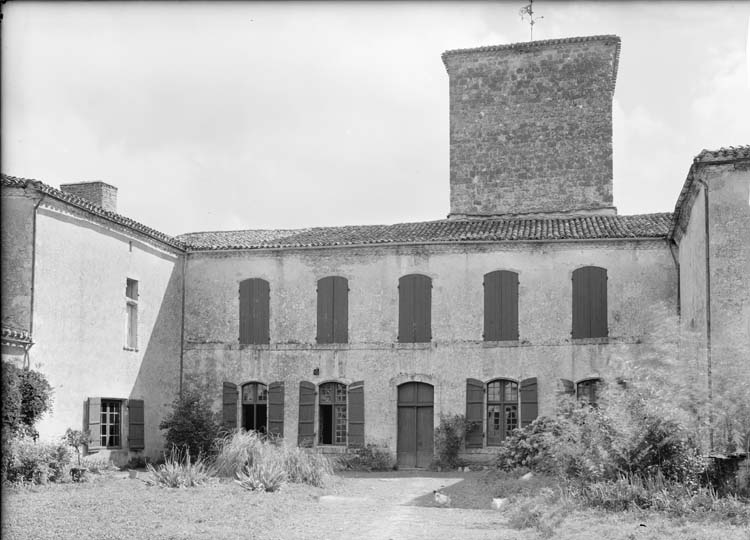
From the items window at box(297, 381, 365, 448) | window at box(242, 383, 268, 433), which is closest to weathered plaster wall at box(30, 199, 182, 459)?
window at box(242, 383, 268, 433)

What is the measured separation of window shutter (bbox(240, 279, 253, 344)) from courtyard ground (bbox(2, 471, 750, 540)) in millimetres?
7286

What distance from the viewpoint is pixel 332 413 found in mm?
23344

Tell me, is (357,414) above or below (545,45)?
below

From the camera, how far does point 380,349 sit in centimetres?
2314

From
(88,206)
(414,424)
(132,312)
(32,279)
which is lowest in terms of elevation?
(414,424)

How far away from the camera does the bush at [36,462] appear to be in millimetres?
15930

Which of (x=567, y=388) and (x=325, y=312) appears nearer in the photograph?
(x=567, y=388)

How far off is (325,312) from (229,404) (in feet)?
11.5

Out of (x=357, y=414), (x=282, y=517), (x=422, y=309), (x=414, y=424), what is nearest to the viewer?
(x=282, y=517)

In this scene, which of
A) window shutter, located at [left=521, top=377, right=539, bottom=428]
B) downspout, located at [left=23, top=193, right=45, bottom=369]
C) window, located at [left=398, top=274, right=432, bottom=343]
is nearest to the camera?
downspout, located at [left=23, top=193, right=45, bottom=369]

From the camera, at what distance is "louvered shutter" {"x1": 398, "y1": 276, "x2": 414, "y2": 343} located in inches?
908

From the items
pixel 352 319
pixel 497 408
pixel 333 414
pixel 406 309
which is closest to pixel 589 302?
pixel 497 408

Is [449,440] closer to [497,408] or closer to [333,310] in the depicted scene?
[497,408]

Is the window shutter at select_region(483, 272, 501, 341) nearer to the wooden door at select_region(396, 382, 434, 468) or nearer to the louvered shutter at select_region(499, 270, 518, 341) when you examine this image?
the louvered shutter at select_region(499, 270, 518, 341)
